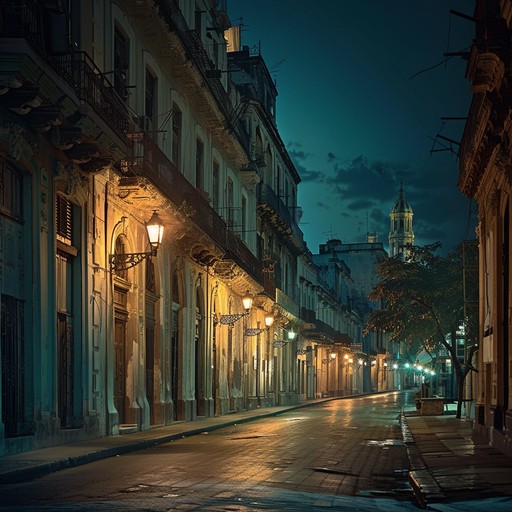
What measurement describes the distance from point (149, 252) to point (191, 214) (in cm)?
435

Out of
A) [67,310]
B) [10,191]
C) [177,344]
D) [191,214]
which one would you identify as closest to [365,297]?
[177,344]

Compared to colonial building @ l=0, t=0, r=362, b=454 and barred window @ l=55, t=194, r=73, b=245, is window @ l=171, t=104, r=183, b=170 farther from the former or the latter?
barred window @ l=55, t=194, r=73, b=245

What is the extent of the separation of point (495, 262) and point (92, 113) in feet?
24.6

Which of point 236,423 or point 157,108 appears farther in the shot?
point 236,423

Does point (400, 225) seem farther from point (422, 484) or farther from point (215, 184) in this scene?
point (422, 484)

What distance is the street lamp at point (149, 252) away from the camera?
18.5m

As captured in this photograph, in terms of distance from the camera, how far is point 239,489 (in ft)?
33.0

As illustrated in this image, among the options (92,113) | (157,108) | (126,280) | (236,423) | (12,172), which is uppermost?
(157,108)

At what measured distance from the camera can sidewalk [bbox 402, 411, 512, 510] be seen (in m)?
9.66

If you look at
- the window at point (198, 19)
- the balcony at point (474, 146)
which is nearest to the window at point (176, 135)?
the window at point (198, 19)

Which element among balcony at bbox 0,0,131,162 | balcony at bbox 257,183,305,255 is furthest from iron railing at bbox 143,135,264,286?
balcony at bbox 257,183,305,255

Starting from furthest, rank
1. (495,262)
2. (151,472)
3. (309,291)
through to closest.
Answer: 1. (309,291)
2. (495,262)
3. (151,472)

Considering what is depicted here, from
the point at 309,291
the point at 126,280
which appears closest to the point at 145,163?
the point at 126,280

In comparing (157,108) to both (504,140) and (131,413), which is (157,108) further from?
(504,140)
